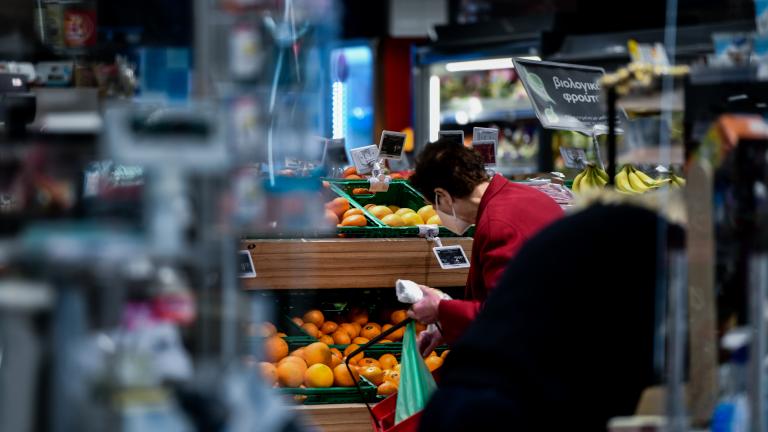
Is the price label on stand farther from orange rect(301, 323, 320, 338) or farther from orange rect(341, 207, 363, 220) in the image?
orange rect(301, 323, 320, 338)

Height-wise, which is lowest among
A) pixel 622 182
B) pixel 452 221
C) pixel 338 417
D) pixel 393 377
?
pixel 338 417

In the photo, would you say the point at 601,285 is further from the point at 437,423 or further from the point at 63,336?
the point at 63,336

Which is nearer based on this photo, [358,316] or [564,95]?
[564,95]

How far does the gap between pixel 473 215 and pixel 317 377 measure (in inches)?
33.0

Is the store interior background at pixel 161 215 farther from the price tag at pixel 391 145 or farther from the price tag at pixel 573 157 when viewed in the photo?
the price tag at pixel 391 145

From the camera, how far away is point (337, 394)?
3756mm

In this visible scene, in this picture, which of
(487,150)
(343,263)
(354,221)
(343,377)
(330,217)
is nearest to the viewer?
(330,217)

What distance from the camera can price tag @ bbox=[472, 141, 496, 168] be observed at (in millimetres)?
4594

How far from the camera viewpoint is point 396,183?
4.69 metres

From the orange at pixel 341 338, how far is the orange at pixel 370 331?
0.32ft

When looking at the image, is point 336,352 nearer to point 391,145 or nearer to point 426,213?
point 426,213

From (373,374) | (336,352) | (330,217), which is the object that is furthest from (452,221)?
(330,217)

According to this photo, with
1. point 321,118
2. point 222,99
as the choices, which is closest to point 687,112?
point 321,118

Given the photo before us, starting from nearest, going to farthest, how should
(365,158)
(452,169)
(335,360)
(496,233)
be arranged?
(496,233) → (452,169) → (335,360) → (365,158)
